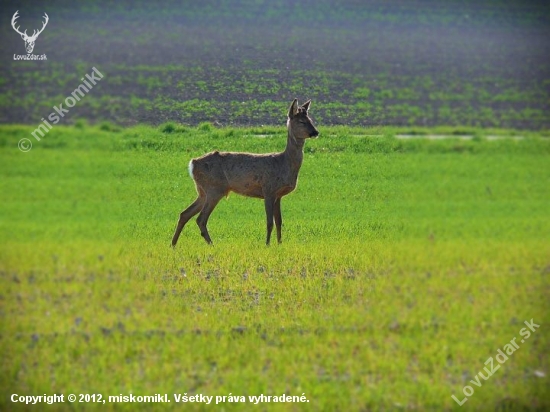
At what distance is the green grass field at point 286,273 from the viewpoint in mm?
6516

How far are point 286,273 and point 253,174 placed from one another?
156 centimetres

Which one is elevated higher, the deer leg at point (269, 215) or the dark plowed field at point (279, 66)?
the dark plowed field at point (279, 66)

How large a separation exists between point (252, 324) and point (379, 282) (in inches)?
63.4

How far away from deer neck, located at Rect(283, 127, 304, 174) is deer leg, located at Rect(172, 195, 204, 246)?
44.9 inches

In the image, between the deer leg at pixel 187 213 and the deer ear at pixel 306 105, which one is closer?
the deer ear at pixel 306 105

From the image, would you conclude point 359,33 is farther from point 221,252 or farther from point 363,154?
point 221,252

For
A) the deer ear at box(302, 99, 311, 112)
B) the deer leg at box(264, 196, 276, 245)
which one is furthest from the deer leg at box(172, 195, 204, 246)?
the deer ear at box(302, 99, 311, 112)

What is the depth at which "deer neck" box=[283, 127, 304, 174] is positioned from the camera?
383 inches

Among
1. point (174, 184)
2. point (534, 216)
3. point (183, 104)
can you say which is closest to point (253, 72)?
point (183, 104)

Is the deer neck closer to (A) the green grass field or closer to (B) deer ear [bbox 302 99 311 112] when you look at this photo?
(B) deer ear [bbox 302 99 311 112]

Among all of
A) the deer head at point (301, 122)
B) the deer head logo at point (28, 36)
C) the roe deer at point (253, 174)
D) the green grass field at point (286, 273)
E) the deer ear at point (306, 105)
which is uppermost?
the deer head logo at point (28, 36)

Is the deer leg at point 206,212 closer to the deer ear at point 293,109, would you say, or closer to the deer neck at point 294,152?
the deer neck at point 294,152

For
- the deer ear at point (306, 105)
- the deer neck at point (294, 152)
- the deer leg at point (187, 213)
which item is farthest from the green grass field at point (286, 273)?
the deer ear at point (306, 105)

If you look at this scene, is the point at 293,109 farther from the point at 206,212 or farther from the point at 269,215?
the point at 206,212
